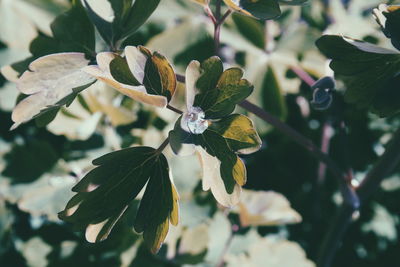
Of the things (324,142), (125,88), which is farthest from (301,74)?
(125,88)

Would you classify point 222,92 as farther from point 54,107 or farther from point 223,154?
point 54,107

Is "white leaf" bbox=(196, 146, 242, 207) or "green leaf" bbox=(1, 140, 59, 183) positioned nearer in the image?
"white leaf" bbox=(196, 146, 242, 207)

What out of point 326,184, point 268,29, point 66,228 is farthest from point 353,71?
point 66,228

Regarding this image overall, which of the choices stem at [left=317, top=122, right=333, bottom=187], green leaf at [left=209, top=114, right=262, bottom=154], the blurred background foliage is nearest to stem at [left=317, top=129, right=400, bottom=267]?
the blurred background foliage

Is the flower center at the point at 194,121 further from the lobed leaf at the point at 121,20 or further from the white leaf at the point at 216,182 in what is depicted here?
the lobed leaf at the point at 121,20

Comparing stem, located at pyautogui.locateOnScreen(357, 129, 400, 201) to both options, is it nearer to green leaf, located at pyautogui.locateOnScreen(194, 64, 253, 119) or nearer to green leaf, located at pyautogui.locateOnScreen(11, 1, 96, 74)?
green leaf, located at pyautogui.locateOnScreen(194, 64, 253, 119)

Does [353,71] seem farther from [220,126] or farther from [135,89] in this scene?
[135,89]
